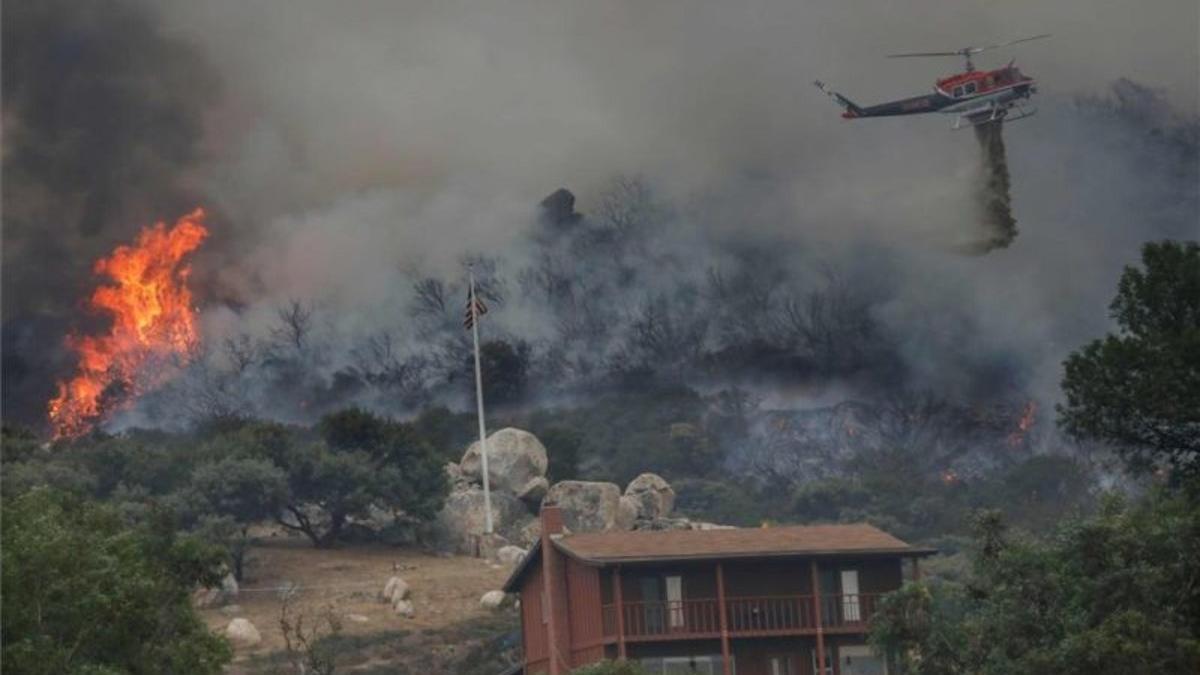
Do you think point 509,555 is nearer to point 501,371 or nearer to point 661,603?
point 661,603

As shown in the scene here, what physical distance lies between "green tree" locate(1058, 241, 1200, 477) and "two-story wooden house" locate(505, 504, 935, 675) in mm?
26548

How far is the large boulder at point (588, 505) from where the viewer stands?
12119 centimetres

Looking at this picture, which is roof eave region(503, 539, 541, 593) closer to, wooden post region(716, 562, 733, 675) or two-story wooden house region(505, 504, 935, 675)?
two-story wooden house region(505, 504, 935, 675)

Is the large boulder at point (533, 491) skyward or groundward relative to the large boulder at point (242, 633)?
skyward

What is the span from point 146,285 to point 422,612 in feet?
244

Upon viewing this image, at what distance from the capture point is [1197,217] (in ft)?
597

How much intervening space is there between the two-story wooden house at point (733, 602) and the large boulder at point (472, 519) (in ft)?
128

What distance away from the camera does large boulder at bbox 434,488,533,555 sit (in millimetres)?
121188

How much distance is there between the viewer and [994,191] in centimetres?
18775

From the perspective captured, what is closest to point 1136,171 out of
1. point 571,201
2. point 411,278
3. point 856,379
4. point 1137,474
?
point 856,379

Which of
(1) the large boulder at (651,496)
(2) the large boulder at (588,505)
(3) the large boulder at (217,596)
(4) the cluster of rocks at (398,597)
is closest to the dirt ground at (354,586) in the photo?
(4) the cluster of rocks at (398,597)

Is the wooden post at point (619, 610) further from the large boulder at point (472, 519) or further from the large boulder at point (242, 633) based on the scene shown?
the large boulder at point (472, 519)

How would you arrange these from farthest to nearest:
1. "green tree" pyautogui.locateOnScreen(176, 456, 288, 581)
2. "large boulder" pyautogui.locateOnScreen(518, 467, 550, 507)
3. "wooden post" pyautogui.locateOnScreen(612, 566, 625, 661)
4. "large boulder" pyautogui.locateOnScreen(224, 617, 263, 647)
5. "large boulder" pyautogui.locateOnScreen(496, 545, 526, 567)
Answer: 1. "large boulder" pyautogui.locateOnScreen(518, 467, 550, 507)
2. "large boulder" pyautogui.locateOnScreen(496, 545, 526, 567)
3. "green tree" pyautogui.locateOnScreen(176, 456, 288, 581)
4. "large boulder" pyautogui.locateOnScreen(224, 617, 263, 647)
5. "wooden post" pyautogui.locateOnScreen(612, 566, 625, 661)

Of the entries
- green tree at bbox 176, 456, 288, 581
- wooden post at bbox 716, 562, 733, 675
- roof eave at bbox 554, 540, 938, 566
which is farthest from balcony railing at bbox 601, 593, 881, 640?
green tree at bbox 176, 456, 288, 581
